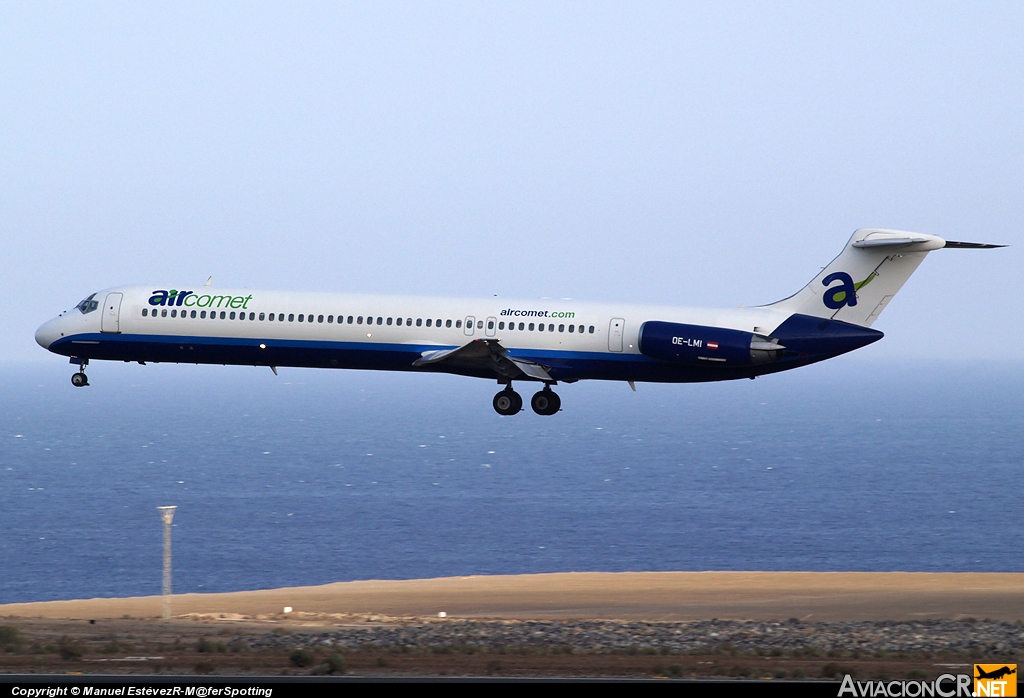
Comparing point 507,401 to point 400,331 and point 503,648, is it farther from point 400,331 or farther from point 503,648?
point 503,648

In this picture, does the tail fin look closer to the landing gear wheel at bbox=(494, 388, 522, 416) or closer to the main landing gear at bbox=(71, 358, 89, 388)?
the landing gear wheel at bbox=(494, 388, 522, 416)

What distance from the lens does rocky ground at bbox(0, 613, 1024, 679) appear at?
2895 centimetres

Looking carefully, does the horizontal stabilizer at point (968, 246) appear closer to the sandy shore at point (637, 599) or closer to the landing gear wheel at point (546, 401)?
the landing gear wheel at point (546, 401)

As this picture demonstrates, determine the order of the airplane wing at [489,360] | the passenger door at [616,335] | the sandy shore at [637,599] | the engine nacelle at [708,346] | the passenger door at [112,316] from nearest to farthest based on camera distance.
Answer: the engine nacelle at [708,346]
the airplane wing at [489,360]
the passenger door at [616,335]
the passenger door at [112,316]
the sandy shore at [637,599]

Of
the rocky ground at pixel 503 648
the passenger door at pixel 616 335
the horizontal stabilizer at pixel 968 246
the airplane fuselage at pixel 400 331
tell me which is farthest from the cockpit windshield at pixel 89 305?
the horizontal stabilizer at pixel 968 246

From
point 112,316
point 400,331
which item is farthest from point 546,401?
point 112,316

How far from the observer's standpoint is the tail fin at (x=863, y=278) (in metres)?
35.0

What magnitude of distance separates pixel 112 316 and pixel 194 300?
3051mm

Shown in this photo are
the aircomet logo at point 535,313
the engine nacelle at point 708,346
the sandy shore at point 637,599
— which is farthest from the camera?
the sandy shore at point 637,599

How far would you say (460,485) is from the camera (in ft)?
493

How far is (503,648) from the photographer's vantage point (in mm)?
36000

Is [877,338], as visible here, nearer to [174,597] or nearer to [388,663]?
[388,663]

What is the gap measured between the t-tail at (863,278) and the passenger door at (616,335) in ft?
17.3

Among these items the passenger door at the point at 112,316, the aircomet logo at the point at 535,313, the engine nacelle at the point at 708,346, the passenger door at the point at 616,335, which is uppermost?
the passenger door at the point at 112,316
